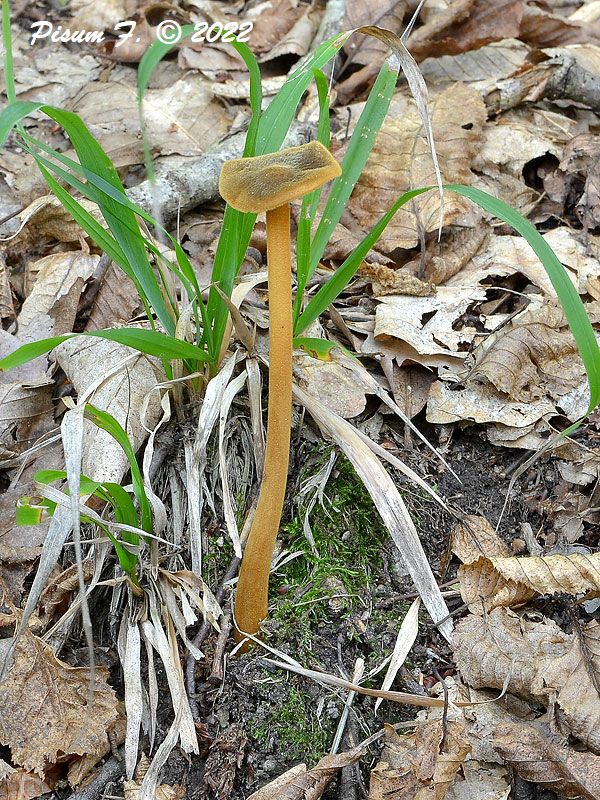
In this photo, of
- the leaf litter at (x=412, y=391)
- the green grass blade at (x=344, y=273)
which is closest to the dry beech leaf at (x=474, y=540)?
the leaf litter at (x=412, y=391)

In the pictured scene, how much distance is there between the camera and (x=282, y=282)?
1.60 meters

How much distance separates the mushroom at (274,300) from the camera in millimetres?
1442

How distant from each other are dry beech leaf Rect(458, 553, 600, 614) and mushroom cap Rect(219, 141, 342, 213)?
1165mm

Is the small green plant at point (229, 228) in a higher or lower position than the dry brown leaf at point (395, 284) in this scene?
higher

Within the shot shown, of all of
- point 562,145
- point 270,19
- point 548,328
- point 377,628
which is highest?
point 270,19

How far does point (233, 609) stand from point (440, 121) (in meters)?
2.33

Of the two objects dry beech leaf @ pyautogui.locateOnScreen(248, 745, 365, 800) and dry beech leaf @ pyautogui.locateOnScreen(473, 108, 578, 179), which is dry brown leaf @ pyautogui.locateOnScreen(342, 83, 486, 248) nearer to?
dry beech leaf @ pyautogui.locateOnScreen(473, 108, 578, 179)

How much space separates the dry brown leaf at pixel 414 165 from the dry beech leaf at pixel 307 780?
1.85 meters

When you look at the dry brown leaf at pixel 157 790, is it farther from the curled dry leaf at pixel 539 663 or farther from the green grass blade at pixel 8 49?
the green grass blade at pixel 8 49

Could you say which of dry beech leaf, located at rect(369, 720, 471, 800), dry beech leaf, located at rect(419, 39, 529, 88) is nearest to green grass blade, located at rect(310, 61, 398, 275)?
dry beech leaf, located at rect(369, 720, 471, 800)

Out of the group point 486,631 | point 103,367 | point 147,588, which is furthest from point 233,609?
point 103,367

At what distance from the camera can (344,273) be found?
83.2 inches

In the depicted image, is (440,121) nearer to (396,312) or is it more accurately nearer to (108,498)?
(396,312)

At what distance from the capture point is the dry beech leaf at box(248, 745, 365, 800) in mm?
1759
